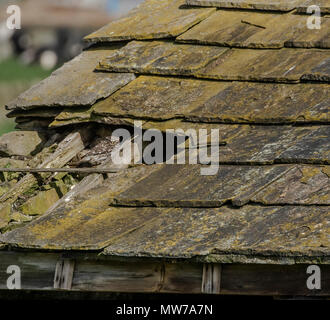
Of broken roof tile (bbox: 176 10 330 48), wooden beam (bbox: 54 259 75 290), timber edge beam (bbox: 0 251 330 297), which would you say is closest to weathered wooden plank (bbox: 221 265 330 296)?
timber edge beam (bbox: 0 251 330 297)

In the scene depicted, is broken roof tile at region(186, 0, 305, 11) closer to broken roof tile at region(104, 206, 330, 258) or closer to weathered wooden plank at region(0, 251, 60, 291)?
broken roof tile at region(104, 206, 330, 258)

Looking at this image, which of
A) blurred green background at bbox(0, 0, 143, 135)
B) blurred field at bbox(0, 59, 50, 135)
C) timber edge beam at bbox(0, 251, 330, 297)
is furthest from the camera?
blurred green background at bbox(0, 0, 143, 135)

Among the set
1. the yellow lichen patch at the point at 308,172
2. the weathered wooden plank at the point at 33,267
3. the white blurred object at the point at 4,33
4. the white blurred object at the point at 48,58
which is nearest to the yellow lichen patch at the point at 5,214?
the weathered wooden plank at the point at 33,267

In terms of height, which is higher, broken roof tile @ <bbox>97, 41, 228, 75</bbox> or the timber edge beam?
broken roof tile @ <bbox>97, 41, 228, 75</bbox>

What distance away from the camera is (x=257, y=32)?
14.0 ft

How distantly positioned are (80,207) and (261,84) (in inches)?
41.7

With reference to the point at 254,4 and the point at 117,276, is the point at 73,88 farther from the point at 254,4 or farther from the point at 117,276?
the point at 117,276

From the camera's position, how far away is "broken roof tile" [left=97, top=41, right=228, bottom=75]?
4016 mm

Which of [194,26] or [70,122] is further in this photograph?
[194,26]

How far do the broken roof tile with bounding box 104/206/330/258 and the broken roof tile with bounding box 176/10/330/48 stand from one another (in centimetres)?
129

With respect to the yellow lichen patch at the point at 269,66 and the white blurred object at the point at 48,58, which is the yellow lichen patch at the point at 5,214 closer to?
the yellow lichen patch at the point at 269,66

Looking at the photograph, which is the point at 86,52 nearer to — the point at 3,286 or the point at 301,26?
the point at 301,26
